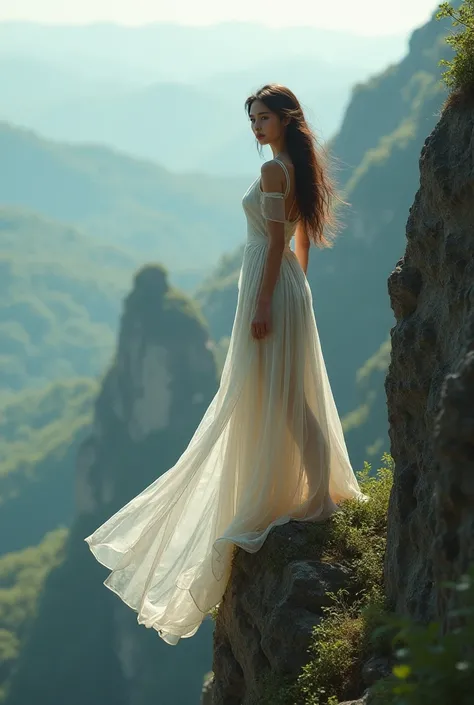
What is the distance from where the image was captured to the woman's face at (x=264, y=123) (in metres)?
5.38

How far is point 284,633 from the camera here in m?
4.72

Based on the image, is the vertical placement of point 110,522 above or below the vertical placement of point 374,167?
below

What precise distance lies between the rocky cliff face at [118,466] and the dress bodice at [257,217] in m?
59.4

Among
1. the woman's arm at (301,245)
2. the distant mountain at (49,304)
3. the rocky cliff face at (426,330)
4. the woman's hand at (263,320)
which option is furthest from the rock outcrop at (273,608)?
the distant mountain at (49,304)

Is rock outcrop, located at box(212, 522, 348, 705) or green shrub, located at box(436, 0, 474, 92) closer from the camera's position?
green shrub, located at box(436, 0, 474, 92)

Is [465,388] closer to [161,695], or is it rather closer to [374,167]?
[161,695]

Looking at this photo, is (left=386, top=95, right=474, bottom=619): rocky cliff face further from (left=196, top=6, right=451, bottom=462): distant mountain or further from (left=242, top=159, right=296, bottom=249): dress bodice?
(left=196, top=6, right=451, bottom=462): distant mountain

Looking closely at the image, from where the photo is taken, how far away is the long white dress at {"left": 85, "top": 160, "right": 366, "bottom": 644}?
531 cm

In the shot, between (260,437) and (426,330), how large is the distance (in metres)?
1.21

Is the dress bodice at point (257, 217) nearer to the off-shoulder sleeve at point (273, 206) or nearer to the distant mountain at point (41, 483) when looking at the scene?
the off-shoulder sleeve at point (273, 206)

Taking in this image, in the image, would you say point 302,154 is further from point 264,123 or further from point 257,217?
point 257,217

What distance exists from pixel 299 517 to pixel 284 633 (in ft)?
2.33

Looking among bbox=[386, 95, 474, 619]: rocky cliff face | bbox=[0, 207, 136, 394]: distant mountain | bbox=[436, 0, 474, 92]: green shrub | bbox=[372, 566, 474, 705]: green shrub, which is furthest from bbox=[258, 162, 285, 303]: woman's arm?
bbox=[0, 207, 136, 394]: distant mountain

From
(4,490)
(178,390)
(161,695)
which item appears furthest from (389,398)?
(4,490)
